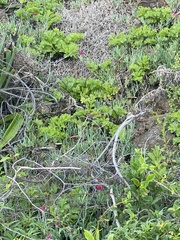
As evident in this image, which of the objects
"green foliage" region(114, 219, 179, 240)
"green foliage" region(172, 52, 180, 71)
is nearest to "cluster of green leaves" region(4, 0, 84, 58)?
"green foliage" region(172, 52, 180, 71)

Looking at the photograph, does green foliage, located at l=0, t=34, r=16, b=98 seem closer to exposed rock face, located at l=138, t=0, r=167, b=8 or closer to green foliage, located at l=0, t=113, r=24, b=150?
green foliage, located at l=0, t=113, r=24, b=150

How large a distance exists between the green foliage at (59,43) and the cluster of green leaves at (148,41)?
39cm

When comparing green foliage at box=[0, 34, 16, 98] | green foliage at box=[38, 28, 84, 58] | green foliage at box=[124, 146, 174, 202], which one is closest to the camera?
green foliage at box=[124, 146, 174, 202]

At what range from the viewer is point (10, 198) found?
334cm

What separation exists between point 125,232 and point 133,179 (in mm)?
370

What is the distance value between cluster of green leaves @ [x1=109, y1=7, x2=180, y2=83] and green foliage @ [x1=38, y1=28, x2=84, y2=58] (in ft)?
1.27

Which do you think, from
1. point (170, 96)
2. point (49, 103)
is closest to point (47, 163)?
point (49, 103)

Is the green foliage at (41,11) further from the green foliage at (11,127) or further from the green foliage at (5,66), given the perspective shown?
the green foliage at (11,127)

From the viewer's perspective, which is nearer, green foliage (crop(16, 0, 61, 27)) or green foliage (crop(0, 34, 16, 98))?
green foliage (crop(0, 34, 16, 98))

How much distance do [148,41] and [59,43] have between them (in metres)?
0.94

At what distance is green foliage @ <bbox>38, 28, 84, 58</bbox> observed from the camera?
527cm

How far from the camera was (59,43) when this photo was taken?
17.5ft

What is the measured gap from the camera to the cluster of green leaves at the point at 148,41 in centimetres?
488

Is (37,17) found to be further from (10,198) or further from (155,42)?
(10,198)
